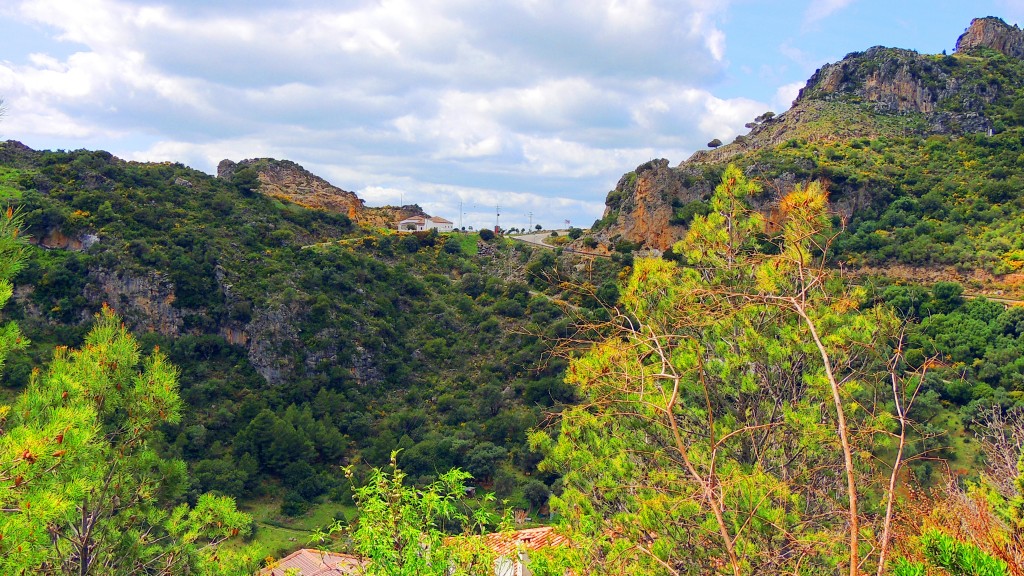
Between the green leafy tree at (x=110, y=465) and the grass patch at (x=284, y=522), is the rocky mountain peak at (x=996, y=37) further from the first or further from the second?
the green leafy tree at (x=110, y=465)

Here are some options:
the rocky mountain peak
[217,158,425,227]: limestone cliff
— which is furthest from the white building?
the rocky mountain peak

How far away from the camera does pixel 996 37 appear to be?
6381 cm

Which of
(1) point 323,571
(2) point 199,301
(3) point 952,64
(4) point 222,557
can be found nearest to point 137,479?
(4) point 222,557

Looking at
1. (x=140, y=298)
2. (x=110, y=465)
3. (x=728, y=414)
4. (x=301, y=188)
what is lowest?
(x=140, y=298)

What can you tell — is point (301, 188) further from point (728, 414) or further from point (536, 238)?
point (728, 414)

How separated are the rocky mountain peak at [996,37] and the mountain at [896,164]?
0.11m

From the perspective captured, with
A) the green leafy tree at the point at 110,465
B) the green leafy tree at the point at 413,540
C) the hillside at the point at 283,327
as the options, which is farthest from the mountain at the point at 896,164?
the green leafy tree at the point at 413,540

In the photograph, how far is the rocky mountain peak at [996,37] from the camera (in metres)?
62.8

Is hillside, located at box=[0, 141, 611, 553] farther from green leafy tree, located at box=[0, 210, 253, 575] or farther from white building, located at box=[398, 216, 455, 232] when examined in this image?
green leafy tree, located at box=[0, 210, 253, 575]

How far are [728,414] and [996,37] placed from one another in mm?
76769

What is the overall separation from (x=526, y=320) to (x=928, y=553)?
3290 centimetres

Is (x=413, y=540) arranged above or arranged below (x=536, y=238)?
below

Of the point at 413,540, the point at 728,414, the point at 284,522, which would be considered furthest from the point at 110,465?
the point at 284,522

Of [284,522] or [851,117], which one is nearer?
[284,522]
